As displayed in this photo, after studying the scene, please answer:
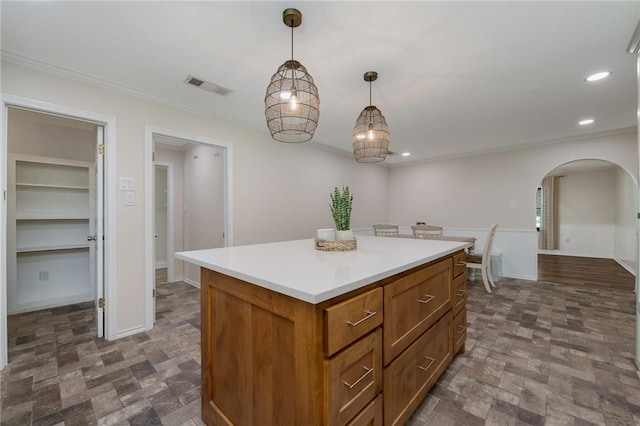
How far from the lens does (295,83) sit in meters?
1.63

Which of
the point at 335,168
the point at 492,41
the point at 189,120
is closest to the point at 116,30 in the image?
the point at 189,120

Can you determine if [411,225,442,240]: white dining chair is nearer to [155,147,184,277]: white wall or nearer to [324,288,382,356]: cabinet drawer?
[324,288,382,356]: cabinet drawer

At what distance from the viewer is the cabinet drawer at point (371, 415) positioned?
1047 millimetres

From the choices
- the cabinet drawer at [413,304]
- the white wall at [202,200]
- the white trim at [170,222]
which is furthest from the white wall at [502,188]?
the white trim at [170,222]

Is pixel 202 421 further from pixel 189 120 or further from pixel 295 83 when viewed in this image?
pixel 189 120

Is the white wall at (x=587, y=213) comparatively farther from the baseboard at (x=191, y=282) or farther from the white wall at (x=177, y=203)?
the white wall at (x=177, y=203)

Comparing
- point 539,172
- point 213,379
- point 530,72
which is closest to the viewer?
point 213,379

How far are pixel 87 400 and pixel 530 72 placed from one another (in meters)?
4.12

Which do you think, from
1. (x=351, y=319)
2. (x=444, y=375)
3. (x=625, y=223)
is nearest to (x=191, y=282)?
(x=444, y=375)

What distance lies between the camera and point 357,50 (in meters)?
1.96

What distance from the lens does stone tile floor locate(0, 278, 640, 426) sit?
1537 mm

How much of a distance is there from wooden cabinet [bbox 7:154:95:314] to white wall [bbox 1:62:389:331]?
60.6 inches

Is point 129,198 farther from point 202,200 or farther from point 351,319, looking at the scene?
point 351,319

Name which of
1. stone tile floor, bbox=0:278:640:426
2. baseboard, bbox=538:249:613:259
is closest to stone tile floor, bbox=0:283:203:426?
stone tile floor, bbox=0:278:640:426
